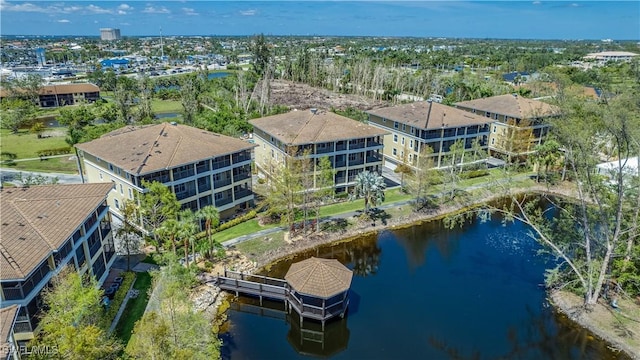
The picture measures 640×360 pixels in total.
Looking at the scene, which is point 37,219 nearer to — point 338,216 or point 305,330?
point 305,330

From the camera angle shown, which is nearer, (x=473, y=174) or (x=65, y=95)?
(x=473, y=174)

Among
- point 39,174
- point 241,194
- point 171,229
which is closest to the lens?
point 171,229

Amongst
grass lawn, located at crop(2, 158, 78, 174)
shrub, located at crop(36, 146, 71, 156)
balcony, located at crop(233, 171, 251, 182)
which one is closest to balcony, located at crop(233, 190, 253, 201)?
balcony, located at crop(233, 171, 251, 182)

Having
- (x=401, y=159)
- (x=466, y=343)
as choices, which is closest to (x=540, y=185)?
(x=401, y=159)

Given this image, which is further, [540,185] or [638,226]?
[540,185]

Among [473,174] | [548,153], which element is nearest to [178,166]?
[473,174]

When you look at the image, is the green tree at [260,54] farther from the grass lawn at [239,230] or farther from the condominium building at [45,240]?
the condominium building at [45,240]

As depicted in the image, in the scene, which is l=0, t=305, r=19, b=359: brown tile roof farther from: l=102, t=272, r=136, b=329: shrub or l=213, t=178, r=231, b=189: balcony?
l=213, t=178, r=231, b=189: balcony

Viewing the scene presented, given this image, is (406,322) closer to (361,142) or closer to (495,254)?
(495,254)
